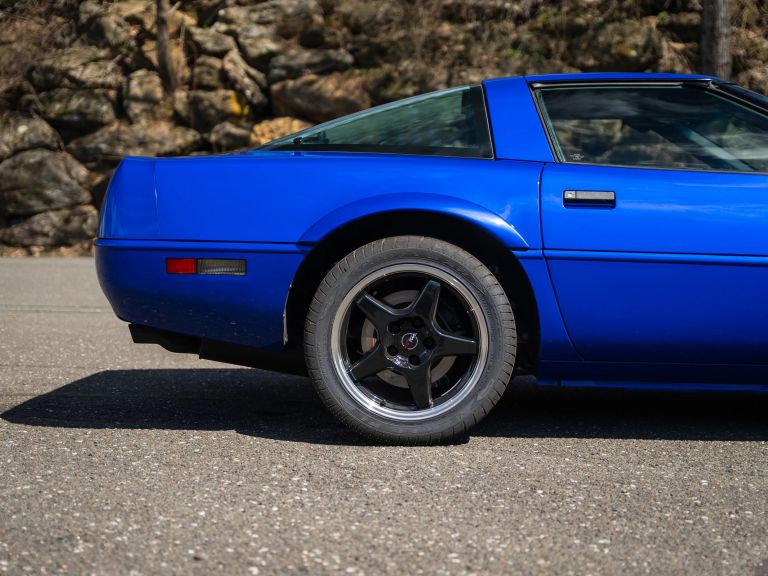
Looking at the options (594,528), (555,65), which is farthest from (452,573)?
(555,65)

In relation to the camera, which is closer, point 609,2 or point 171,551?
point 171,551

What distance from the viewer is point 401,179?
3.33m

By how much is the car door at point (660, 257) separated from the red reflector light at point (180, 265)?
1199 millimetres

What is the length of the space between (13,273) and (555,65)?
819cm

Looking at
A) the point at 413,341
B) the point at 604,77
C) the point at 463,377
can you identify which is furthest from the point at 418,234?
the point at 604,77

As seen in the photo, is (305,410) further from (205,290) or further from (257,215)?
(257,215)

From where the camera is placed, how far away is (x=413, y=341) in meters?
3.34

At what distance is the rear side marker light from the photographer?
131 inches

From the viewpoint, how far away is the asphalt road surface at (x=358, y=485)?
7.55 ft

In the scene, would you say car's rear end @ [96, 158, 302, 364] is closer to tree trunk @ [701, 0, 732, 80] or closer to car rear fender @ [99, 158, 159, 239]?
car rear fender @ [99, 158, 159, 239]

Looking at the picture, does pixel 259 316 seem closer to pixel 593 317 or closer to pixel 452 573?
pixel 593 317

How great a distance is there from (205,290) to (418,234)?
2.50 feet

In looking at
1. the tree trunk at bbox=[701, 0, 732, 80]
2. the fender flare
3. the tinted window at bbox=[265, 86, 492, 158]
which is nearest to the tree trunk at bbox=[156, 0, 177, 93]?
the tree trunk at bbox=[701, 0, 732, 80]

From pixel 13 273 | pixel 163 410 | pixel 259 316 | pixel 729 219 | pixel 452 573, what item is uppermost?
pixel 729 219
